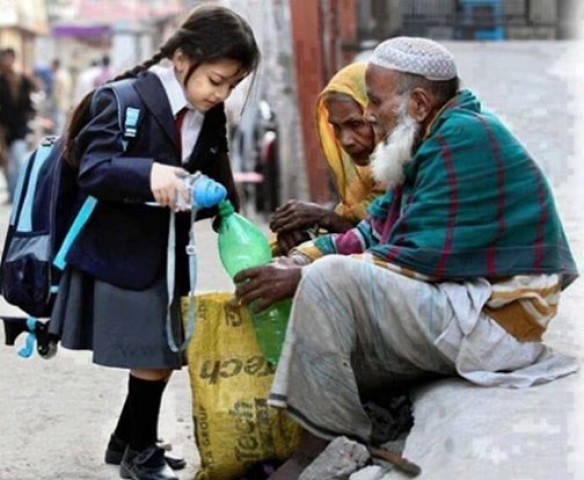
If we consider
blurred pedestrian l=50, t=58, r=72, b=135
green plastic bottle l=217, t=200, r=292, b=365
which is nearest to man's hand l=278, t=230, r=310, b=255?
green plastic bottle l=217, t=200, r=292, b=365

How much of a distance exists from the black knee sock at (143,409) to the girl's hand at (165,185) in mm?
709

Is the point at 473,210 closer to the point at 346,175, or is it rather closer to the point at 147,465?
the point at 346,175

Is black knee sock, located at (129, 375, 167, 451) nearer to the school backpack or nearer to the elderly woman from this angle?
the school backpack

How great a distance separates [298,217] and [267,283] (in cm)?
80

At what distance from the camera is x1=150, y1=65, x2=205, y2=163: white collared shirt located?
5254 millimetres

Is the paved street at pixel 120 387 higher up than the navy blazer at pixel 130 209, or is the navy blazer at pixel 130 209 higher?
the navy blazer at pixel 130 209

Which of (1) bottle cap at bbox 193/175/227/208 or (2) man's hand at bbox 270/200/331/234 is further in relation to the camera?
(2) man's hand at bbox 270/200/331/234

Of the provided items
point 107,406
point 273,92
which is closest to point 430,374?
point 107,406

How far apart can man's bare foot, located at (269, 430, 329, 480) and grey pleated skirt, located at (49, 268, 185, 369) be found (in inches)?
23.9

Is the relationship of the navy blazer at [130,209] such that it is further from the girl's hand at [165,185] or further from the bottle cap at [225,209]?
the girl's hand at [165,185]

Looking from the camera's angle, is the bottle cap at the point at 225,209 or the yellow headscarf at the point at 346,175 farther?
the yellow headscarf at the point at 346,175

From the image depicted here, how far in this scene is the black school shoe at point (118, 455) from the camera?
18.7 ft

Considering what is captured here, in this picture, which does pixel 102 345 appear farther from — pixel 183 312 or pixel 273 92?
pixel 273 92

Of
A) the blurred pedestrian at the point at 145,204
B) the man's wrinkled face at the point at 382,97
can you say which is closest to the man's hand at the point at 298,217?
the blurred pedestrian at the point at 145,204
